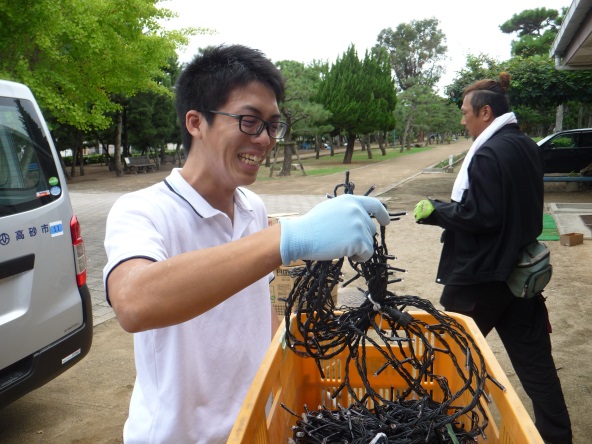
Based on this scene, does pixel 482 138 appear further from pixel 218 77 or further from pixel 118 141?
pixel 118 141

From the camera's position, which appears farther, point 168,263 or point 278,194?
point 278,194

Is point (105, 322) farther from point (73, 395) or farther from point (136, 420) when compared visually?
point (136, 420)

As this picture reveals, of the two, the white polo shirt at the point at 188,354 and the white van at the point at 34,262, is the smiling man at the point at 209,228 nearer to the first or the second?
the white polo shirt at the point at 188,354

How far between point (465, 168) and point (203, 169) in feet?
5.30

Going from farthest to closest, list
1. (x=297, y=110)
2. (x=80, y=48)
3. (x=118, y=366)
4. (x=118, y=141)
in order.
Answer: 1. (x=118, y=141)
2. (x=297, y=110)
3. (x=80, y=48)
4. (x=118, y=366)

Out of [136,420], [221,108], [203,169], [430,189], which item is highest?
[221,108]

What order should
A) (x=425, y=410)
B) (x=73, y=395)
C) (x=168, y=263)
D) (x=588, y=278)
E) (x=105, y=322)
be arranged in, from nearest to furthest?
(x=168, y=263) < (x=425, y=410) < (x=73, y=395) < (x=105, y=322) < (x=588, y=278)

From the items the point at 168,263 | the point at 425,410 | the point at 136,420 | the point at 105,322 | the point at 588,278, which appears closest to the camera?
the point at 168,263

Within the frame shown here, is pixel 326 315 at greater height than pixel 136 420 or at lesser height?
greater

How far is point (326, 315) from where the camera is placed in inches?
53.6

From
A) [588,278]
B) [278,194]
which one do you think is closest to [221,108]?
[588,278]

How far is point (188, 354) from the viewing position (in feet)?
4.69

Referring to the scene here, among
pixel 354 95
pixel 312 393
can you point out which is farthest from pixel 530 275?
pixel 354 95

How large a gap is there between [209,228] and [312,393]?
2.30 feet
